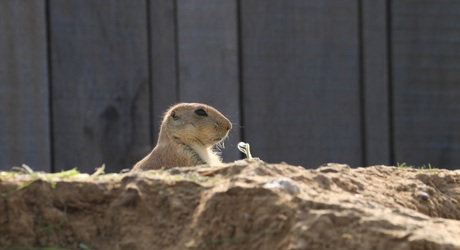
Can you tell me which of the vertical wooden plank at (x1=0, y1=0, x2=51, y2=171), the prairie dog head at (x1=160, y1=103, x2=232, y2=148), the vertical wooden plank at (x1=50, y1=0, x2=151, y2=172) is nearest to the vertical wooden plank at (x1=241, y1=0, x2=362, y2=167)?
the prairie dog head at (x1=160, y1=103, x2=232, y2=148)

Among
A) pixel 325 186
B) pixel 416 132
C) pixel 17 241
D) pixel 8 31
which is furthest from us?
pixel 416 132

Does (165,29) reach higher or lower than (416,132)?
higher

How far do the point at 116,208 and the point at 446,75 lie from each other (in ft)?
13.8

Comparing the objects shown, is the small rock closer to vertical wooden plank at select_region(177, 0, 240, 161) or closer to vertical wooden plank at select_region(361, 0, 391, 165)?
vertical wooden plank at select_region(177, 0, 240, 161)

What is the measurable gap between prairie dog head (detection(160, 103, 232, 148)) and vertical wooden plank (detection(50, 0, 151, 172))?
0.20 m

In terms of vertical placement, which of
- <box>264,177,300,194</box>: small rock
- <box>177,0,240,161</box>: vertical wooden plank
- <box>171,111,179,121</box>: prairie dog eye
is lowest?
<box>171,111,179,121</box>: prairie dog eye

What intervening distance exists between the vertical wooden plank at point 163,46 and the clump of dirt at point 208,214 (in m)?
3.04

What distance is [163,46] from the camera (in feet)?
24.3

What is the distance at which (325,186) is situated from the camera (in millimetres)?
4320

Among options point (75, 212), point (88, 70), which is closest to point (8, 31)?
point (88, 70)

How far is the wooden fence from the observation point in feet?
23.8

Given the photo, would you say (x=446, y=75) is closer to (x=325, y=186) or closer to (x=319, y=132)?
(x=319, y=132)

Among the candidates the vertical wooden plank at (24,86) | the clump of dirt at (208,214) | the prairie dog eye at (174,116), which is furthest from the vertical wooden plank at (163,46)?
the clump of dirt at (208,214)

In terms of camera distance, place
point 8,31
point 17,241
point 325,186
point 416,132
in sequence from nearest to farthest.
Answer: point 17,241 → point 325,186 → point 8,31 → point 416,132
